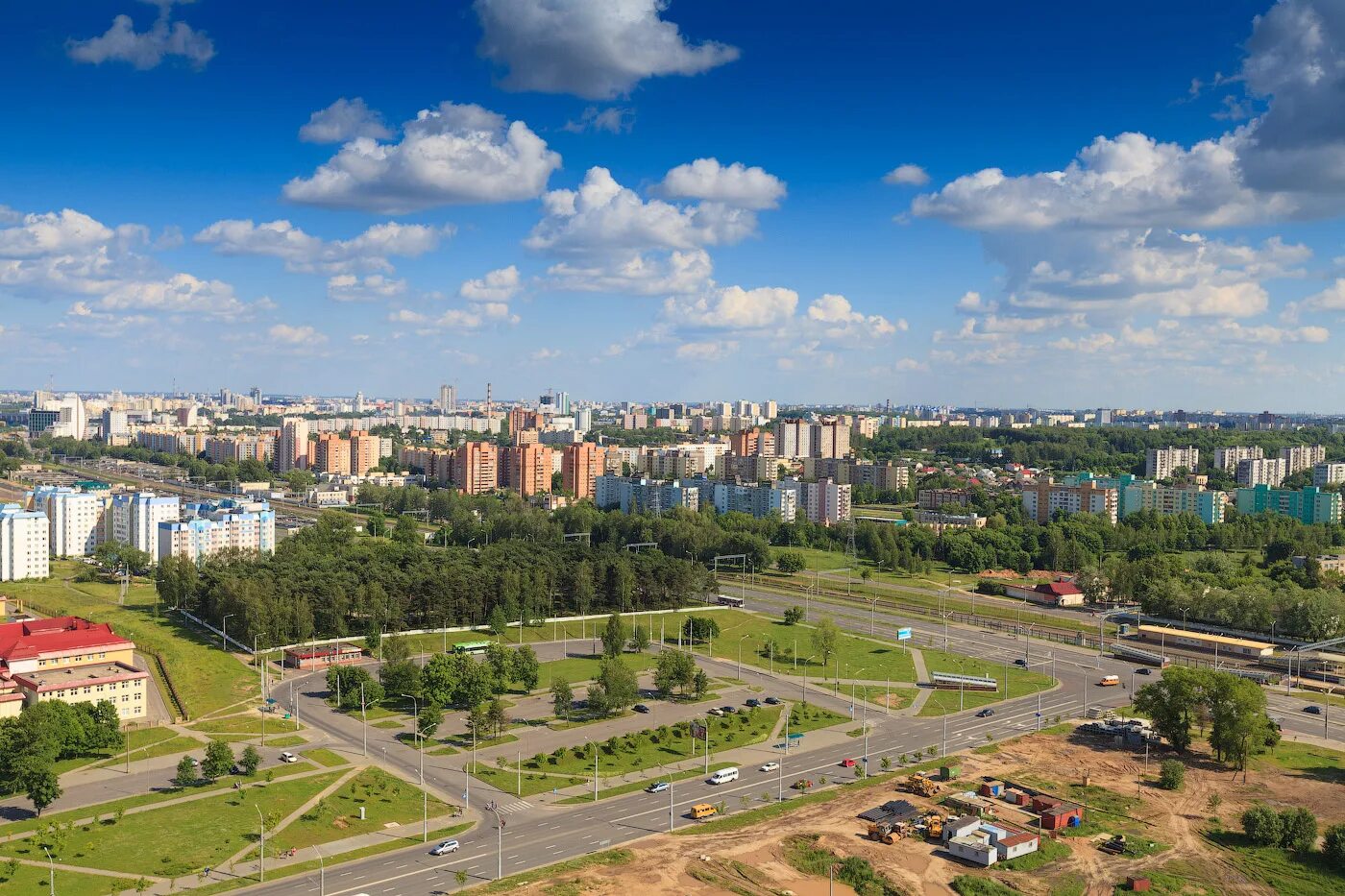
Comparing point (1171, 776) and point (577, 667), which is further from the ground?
point (1171, 776)

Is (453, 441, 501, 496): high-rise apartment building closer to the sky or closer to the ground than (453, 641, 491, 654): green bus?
closer to the sky

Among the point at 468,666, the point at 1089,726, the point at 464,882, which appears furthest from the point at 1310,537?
the point at 464,882

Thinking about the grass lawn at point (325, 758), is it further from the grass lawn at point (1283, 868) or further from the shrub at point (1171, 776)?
the grass lawn at point (1283, 868)

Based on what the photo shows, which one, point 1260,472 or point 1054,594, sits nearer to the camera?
point 1054,594

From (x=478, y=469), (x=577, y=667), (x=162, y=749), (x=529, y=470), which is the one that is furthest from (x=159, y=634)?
(x=478, y=469)

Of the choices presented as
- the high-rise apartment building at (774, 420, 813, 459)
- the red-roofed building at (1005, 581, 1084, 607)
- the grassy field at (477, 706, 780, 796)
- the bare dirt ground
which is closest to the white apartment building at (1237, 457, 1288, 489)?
the high-rise apartment building at (774, 420, 813, 459)

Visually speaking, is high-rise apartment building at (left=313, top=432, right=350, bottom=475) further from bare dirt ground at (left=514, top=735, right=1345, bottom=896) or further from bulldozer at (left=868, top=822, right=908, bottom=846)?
bulldozer at (left=868, top=822, right=908, bottom=846)

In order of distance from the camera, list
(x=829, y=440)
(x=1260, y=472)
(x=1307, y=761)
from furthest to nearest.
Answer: (x=829, y=440) < (x=1260, y=472) < (x=1307, y=761)

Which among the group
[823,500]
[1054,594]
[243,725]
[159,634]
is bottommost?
[243,725]

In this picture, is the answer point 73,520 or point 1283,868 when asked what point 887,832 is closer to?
point 1283,868
